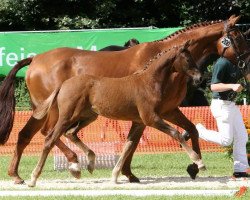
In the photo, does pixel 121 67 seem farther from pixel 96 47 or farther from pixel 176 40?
pixel 96 47

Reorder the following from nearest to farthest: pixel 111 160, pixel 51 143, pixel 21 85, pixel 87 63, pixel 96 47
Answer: pixel 51 143, pixel 87 63, pixel 111 160, pixel 96 47, pixel 21 85

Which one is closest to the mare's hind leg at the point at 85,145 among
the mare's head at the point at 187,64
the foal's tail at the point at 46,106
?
the foal's tail at the point at 46,106

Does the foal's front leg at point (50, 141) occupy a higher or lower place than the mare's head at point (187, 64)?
lower

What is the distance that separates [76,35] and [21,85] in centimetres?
298

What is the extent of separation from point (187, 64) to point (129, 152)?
154 cm

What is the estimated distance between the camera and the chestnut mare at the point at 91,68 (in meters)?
11.8

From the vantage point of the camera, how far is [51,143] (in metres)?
11.3

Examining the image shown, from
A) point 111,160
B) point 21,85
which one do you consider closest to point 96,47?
point 21,85

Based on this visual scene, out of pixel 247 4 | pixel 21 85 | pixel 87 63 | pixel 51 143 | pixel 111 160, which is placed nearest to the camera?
pixel 51 143

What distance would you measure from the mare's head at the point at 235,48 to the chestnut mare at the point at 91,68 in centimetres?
1

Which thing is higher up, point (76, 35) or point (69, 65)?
point (69, 65)

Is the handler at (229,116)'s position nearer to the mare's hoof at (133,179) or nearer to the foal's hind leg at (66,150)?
the mare's hoof at (133,179)

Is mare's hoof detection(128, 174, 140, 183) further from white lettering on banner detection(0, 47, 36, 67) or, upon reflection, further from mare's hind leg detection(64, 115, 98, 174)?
white lettering on banner detection(0, 47, 36, 67)

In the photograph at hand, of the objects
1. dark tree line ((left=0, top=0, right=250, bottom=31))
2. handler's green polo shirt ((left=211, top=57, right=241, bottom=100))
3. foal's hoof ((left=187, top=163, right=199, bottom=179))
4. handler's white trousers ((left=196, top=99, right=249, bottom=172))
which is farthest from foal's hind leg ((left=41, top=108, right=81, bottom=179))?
dark tree line ((left=0, top=0, right=250, bottom=31))
